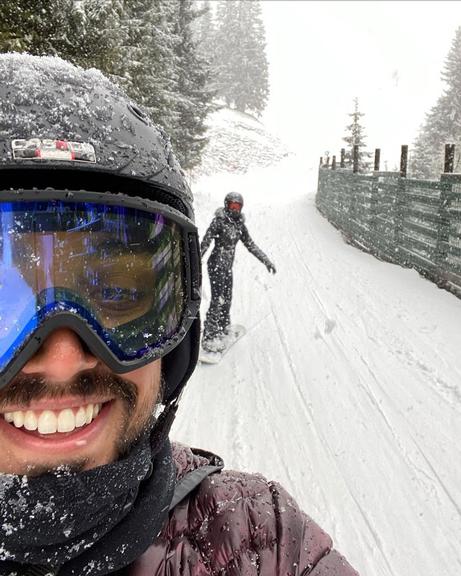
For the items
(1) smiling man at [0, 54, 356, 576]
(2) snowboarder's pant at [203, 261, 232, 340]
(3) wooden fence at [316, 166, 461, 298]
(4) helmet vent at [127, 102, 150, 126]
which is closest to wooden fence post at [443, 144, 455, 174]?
(3) wooden fence at [316, 166, 461, 298]

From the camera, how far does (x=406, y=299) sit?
764cm

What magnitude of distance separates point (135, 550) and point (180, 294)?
0.82 meters

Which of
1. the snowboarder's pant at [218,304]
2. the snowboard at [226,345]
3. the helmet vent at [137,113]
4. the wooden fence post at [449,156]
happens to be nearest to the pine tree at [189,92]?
the wooden fence post at [449,156]

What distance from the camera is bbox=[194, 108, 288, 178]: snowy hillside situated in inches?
1877

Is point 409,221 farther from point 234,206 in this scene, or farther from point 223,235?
point 223,235

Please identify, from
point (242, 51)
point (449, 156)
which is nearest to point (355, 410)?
point (449, 156)

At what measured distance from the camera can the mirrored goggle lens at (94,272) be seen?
52.1 inches

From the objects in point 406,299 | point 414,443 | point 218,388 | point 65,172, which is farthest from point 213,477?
point 406,299

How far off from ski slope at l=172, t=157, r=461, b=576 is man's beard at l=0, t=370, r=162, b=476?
1.97 meters

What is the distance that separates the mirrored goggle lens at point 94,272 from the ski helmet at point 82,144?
60 millimetres

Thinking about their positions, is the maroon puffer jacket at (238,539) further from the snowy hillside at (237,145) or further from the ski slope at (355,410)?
the snowy hillside at (237,145)

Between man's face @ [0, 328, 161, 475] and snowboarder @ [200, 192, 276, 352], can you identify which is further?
snowboarder @ [200, 192, 276, 352]

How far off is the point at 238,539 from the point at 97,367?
0.67 m

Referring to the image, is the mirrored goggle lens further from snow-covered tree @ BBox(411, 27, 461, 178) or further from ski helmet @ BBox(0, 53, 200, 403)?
snow-covered tree @ BBox(411, 27, 461, 178)
